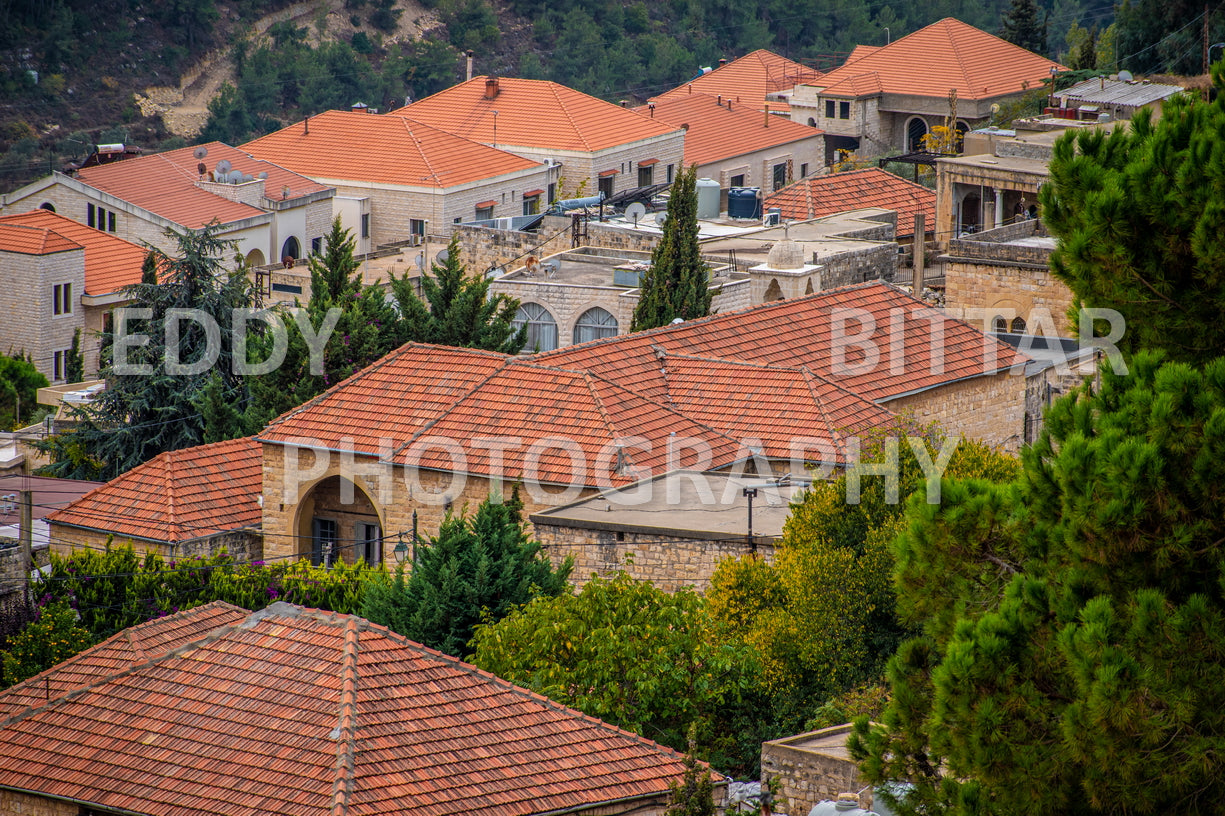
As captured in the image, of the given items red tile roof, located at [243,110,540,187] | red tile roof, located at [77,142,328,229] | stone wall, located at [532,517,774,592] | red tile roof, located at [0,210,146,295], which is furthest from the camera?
red tile roof, located at [243,110,540,187]

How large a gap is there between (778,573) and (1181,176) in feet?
35.0

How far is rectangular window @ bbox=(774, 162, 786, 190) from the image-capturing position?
276 ft

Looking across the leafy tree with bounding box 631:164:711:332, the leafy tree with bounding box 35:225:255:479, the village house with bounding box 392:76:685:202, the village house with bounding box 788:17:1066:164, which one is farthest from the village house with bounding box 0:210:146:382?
the village house with bounding box 788:17:1066:164

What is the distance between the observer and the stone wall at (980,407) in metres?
32.2

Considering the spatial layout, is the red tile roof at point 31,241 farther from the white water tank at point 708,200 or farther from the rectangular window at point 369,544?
the rectangular window at point 369,544

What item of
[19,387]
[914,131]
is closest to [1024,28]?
[914,131]

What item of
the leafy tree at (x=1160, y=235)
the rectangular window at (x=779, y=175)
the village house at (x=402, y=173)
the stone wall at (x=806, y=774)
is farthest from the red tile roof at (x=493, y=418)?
the rectangular window at (x=779, y=175)

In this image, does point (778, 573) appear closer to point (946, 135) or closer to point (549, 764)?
point (549, 764)

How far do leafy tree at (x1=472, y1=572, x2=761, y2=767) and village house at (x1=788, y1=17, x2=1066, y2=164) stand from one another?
6856 centimetres

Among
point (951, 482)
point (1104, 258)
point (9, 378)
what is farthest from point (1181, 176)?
point (9, 378)

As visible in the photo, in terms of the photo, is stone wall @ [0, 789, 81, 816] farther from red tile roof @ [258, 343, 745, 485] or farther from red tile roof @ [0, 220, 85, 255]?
red tile roof @ [0, 220, 85, 255]

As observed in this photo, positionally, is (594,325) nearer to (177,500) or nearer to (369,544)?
(369,544)

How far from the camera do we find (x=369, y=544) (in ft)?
97.6

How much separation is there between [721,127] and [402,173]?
21866mm
